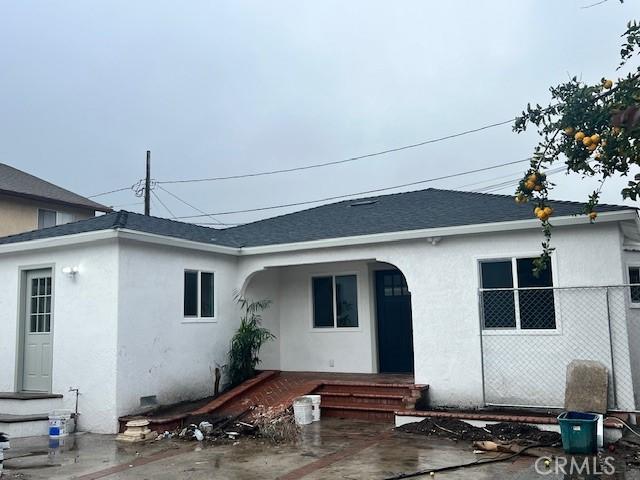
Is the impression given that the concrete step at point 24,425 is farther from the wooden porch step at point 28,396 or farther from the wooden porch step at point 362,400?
the wooden porch step at point 362,400

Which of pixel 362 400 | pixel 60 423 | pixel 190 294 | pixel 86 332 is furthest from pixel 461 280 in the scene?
pixel 60 423

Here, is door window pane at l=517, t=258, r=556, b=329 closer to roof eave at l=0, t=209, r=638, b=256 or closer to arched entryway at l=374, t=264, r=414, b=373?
roof eave at l=0, t=209, r=638, b=256

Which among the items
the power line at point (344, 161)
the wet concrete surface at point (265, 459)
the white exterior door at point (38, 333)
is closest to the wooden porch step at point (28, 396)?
the white exterior door at point (38, 333)

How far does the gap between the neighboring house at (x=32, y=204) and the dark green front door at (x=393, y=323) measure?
1169 cm

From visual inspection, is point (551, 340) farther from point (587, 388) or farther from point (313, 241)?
point (313, 241)

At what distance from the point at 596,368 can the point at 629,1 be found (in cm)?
520

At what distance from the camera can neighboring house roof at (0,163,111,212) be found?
17.3m

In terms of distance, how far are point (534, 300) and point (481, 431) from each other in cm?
239

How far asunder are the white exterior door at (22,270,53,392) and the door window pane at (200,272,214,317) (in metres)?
2.80

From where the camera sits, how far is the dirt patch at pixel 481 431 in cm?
757

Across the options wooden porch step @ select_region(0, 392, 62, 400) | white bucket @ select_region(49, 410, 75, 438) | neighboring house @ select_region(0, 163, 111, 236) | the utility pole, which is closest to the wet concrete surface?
white bucket @ select_region(49, 410, 75, 438)

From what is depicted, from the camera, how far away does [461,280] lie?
9.73 metres

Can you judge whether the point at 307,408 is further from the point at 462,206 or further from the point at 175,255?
the point at 462,206

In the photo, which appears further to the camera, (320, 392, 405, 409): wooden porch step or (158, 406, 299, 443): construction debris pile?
(320, 392, 405, 409): wooden porch step
